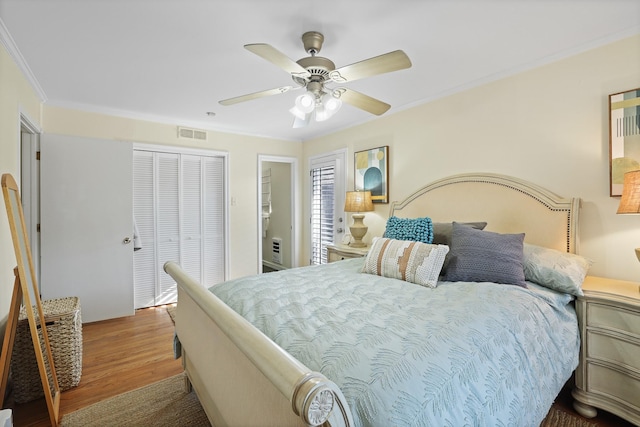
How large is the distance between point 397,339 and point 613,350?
1.52 metres

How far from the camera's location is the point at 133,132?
363 centimetres

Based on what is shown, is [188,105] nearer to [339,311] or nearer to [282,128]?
[282,128]

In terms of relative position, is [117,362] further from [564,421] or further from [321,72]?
[564,421]

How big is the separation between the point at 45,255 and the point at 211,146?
2241 millimetres

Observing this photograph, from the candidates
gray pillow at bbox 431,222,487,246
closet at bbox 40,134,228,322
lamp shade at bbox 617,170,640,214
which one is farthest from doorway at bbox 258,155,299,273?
lamp shade at bbox 617,170,640,214

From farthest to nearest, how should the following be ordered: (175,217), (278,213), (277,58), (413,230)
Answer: (278,213), (175,217), (413,230), (277,58)

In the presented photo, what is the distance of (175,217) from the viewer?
13.2 ft

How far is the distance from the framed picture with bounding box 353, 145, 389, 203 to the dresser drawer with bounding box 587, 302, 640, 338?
212cm

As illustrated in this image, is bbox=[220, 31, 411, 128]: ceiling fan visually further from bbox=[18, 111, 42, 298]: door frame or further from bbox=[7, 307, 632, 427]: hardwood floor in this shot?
bbox=[18, 111, 42, 298]: door frame

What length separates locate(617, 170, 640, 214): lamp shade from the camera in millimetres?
1629

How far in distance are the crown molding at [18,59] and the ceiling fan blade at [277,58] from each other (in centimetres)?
171

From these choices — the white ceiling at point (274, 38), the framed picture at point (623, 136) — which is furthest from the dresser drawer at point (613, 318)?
the white ceiling at point (274, 38)

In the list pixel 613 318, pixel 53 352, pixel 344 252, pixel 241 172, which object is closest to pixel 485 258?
pixel 613 318

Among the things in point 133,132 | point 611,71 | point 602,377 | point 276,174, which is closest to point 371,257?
point 602,377
